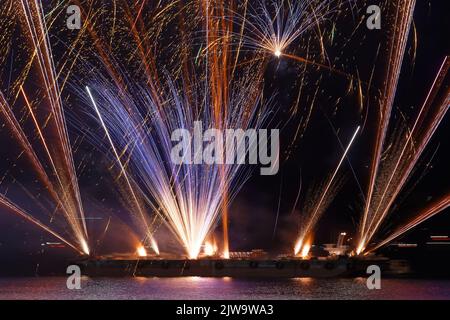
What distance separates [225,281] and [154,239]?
1400 cm

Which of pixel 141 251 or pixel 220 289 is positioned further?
pixel 141 251

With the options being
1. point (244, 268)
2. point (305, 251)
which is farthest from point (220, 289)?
Answer: point (305, 251)

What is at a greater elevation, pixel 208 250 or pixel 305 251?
pixel 305 251

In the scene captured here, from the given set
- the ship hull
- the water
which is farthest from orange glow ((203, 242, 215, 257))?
the water

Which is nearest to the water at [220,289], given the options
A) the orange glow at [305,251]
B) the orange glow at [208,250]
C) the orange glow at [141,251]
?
the orange glow at [208,250]

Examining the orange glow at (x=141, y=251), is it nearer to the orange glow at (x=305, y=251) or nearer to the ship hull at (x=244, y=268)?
the ship hull at (x=244, y=268)

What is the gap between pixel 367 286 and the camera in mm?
58344

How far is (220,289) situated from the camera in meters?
55.5

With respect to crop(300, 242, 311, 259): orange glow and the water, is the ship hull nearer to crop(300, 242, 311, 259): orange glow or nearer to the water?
the water

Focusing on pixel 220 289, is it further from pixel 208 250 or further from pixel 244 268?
pixel 208 250

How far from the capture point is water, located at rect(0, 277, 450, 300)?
5147cm
